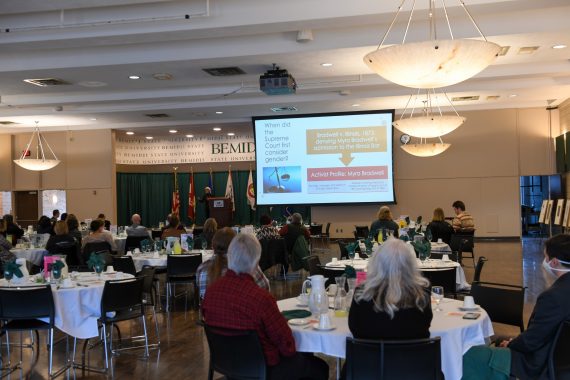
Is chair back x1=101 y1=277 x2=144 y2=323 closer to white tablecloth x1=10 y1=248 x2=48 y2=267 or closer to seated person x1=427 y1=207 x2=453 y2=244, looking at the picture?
white tablecloth x1=10 y1=248 x2=48 y2=267

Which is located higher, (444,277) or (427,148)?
(427,148)

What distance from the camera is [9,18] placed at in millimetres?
7871

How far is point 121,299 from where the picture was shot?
519 cm

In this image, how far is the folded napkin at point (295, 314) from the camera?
371 cm

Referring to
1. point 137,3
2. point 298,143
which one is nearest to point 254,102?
point 298,143

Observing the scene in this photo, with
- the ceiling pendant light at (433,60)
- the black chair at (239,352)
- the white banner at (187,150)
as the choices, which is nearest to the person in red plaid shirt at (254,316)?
the black chair at (239,352)

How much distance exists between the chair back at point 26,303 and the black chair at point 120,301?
449 mm

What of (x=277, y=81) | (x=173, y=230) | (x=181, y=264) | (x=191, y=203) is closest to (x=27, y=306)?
(x=181, y=264)

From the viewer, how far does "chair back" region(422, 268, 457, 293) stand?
5.85 m

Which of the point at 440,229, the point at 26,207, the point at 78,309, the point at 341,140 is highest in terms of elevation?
the point at 341,140

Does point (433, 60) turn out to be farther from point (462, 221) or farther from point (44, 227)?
point (44, 227)

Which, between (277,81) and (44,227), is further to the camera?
(44,227)

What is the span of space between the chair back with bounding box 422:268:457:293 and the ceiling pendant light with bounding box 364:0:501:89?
1.91m

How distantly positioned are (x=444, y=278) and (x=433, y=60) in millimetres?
2274
